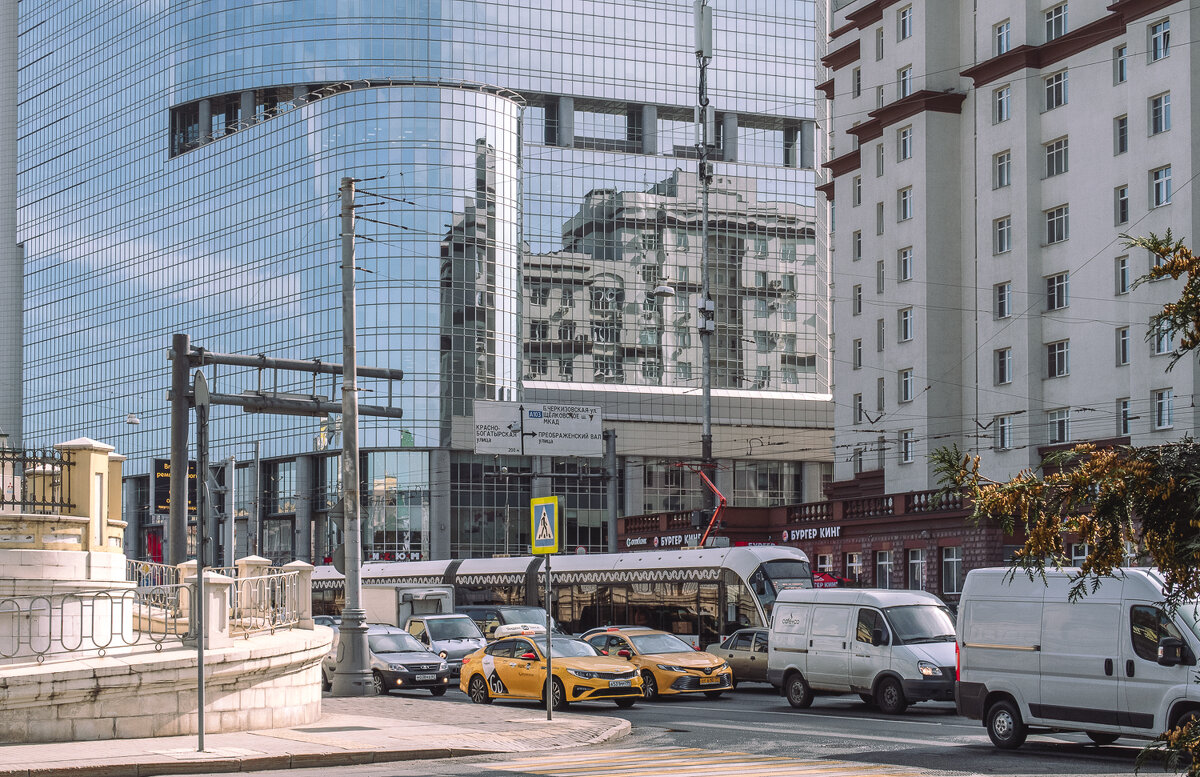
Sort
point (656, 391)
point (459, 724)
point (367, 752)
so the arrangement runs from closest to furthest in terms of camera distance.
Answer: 1. point (367, 752)
2. point (459, 724)
3. point (656, 391)

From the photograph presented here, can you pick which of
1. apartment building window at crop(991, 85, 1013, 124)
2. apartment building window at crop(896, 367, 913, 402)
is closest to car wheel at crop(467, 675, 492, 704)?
apartment building window at crop(991, 85, 1013, 124)

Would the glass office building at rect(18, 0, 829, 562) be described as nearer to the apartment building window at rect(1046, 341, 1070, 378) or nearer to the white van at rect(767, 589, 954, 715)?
the apartment building window at rect(1046, 341, 1070, 378)

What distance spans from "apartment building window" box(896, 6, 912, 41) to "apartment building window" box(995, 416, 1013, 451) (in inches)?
671

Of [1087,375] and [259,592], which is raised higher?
[1087,375]

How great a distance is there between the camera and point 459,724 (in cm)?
2062

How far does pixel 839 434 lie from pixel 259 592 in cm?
4848

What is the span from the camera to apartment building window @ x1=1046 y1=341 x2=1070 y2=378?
53969mm

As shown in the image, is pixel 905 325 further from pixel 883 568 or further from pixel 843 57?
pixel 843 57

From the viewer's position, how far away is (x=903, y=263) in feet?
204

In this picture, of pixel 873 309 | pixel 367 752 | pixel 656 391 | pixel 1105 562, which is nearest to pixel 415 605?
pixel 873 309

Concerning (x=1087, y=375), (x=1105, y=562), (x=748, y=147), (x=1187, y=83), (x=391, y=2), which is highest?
(x=391, y=2)

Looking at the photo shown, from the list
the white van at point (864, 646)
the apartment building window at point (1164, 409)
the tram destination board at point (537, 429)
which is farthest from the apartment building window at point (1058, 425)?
the white van at point (864, 646)

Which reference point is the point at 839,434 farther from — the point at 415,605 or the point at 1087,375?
the point at 415,605

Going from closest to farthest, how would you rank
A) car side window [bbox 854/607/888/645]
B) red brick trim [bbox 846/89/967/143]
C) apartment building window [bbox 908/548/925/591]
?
car side window [bbox 854/607/888/645] < apartment building window [bbox 908/548/925/591] < red brick trim [bbox 846/89/967/143]
